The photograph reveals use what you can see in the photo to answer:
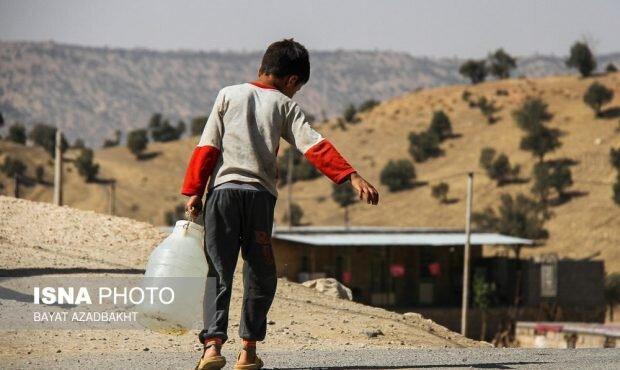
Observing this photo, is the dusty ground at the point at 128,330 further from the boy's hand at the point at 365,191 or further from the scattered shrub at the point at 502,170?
the scattered shrub at the point at 502,170

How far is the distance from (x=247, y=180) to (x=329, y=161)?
51cm

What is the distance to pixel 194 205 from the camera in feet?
25.7

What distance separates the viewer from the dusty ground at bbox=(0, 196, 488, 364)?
10.5m

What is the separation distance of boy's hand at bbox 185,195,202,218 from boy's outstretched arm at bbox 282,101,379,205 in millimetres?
658

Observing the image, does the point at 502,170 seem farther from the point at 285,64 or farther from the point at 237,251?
the point at 237,251

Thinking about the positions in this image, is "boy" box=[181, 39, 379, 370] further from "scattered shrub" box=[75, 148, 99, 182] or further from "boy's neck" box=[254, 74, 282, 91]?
"scattered shrub" box=[75, 148, 99, 182]

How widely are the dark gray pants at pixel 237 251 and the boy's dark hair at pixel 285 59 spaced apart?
2.57 feet

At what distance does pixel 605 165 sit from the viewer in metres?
94.3

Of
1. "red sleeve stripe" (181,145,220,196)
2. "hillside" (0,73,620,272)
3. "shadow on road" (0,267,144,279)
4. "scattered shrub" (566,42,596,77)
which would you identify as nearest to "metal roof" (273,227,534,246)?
"hillside" (0,73,620,272)

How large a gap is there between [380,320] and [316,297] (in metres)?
2.26

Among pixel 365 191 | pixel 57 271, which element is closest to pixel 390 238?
pixel 57 271

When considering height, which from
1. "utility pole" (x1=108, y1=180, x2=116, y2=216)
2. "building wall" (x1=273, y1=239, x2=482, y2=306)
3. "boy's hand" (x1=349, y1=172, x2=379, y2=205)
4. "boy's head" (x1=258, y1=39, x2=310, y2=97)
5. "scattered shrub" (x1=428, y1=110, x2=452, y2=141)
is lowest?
"building wall" (x1=273, y1=239, x2=482, y2=306)

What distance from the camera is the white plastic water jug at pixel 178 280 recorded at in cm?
790

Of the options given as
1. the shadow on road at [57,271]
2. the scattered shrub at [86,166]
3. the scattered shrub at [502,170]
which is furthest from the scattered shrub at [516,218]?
→ the shadow on road at [57,271]
